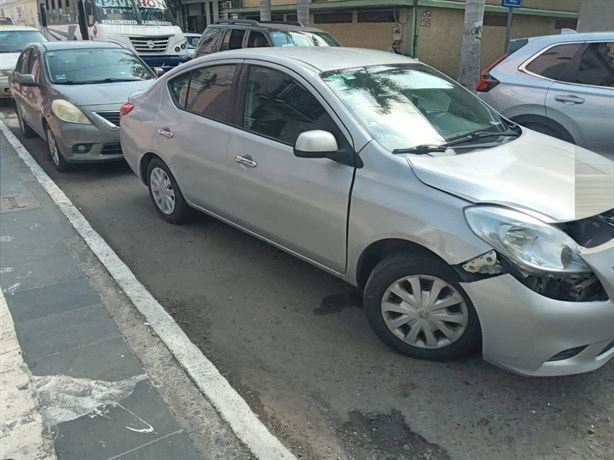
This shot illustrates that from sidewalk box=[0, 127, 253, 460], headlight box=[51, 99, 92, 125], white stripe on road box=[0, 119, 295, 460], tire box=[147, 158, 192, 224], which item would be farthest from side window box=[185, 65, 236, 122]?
headlight box=[51, 99, 92, 125]

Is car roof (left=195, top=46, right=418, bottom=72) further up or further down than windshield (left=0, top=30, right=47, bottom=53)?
further down

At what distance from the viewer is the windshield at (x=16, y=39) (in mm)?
12555

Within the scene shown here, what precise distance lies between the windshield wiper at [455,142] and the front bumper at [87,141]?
4.54 meters

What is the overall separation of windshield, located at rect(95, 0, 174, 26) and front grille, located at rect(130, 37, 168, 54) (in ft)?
1.68

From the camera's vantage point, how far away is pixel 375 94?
343cm

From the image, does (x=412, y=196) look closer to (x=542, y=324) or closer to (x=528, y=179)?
(x=528, y=179)

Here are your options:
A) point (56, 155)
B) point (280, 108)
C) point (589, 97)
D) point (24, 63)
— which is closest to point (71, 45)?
point (24, 63)

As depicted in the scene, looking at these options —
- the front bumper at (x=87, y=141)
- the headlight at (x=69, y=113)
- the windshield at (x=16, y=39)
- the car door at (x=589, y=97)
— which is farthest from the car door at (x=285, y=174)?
the windshield at (x=16, y=39)

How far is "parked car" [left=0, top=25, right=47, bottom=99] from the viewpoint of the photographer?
11516mm

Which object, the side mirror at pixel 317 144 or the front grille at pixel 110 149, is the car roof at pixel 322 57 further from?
the front grille at pixel 110 149

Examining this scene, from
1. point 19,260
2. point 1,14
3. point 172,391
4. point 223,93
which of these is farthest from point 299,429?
point 1,14

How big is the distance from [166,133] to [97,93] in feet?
8.89

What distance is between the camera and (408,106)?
11.2ft

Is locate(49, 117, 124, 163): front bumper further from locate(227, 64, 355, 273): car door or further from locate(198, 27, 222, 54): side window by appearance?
locate(198, 27, 222, 54): side window
